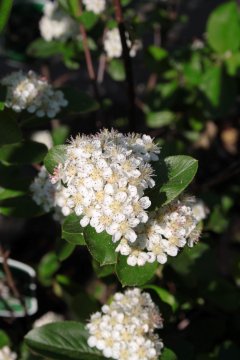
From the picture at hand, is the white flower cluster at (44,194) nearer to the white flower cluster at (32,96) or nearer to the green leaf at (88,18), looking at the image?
the white flower cluster at (32,96)

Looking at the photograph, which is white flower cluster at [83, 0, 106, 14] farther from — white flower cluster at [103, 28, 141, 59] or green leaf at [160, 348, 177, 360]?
green leaf at [160, 348, 177, 360]

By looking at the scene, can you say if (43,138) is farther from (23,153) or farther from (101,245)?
(101,245)

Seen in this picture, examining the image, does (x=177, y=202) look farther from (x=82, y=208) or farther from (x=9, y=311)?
(x=9, y=311)

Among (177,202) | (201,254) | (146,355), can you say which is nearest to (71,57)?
(201,254)

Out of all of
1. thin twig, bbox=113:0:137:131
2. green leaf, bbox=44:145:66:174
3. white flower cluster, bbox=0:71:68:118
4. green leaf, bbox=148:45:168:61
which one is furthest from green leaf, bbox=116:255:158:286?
green leaf, bbox=148:45:168:61

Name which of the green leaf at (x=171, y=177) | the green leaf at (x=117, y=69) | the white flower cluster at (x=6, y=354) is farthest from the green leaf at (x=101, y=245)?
the green leaf at (x=117, y=69)

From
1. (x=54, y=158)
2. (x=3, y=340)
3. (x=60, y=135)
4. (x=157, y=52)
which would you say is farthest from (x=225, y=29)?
(x=3, y=340)
